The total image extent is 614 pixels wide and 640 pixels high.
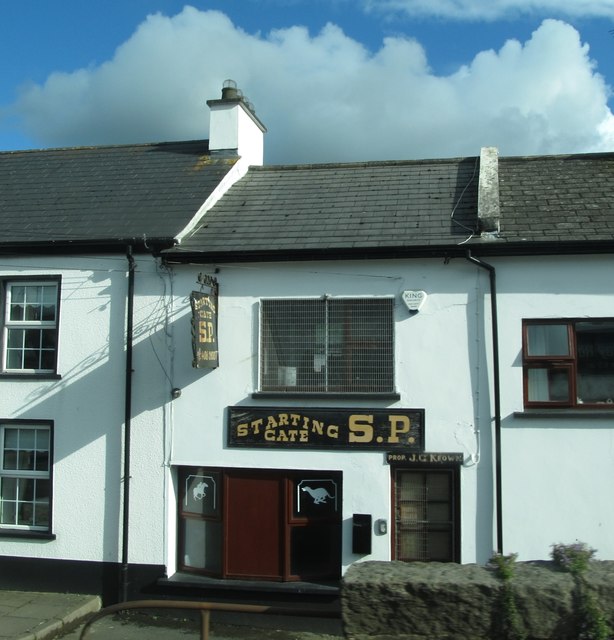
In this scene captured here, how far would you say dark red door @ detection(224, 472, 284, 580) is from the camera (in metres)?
9.55

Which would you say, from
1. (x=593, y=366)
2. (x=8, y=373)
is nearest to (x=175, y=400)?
(x=8, y=373)

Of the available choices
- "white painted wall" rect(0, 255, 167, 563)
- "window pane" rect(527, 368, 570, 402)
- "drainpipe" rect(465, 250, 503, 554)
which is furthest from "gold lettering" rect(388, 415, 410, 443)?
"white painted wall" rect(0, 255, 167, 563)

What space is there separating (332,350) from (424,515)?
2.46m

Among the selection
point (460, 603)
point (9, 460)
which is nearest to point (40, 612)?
point (9, 460)

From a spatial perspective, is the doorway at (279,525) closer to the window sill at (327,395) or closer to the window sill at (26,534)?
the window sill at (327,395)

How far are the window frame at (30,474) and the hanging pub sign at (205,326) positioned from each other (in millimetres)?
2674

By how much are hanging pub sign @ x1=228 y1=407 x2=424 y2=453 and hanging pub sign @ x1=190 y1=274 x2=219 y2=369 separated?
0.85m

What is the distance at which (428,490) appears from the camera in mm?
9281

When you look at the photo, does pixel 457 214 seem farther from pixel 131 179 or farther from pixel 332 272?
pixel 131 179

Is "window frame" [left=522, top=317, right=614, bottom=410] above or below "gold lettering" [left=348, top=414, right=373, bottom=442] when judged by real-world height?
above

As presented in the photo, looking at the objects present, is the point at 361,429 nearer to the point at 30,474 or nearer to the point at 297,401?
the point at 297,401

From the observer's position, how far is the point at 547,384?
29.9 ft

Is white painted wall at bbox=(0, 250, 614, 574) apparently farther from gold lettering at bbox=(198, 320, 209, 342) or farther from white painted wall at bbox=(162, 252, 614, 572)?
gold lettering at bbox=(198, 320, 209, 342)

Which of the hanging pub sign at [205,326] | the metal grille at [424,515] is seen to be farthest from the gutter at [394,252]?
the metal grille at [424,515]
